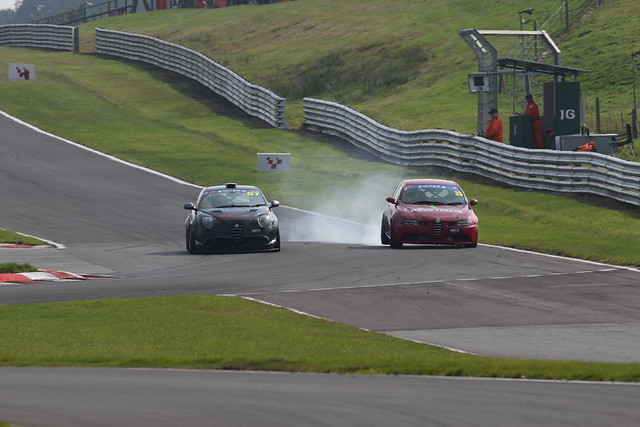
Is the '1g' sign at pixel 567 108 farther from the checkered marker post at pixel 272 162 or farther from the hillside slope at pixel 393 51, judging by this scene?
the checkered marker post at pixel 272 162

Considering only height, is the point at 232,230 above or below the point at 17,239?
above

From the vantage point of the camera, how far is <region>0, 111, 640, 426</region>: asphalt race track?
8.61 metres

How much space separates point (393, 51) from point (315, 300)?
155 feet

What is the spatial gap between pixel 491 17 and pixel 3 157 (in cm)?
3454

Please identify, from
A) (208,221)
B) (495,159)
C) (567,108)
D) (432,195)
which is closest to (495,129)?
(495,159)

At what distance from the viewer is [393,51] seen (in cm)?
6341

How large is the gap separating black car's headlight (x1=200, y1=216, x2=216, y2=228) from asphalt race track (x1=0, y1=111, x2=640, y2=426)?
817mm

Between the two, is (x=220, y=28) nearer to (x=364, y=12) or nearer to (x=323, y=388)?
(x=364, y=12)

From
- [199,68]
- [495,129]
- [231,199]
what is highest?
[199,68]

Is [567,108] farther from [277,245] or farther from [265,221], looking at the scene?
[265,221]

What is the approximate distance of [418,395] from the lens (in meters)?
9.31

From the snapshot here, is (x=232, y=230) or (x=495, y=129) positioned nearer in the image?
(x=232, y=230)

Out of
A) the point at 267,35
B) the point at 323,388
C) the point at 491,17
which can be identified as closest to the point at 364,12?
the point at 267,35

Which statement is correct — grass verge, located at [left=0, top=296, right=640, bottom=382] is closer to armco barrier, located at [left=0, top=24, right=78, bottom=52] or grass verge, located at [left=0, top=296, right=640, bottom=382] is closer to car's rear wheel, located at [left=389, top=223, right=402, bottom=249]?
car's rear wheel, located at [left=389, top=223, right=402, bottom=249]
